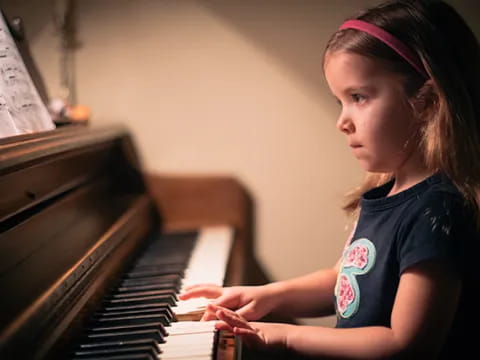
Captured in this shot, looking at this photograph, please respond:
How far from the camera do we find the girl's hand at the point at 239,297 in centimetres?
→ 110

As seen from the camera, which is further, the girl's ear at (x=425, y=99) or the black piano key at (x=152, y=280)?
the black piano key at (x=152, y=280)

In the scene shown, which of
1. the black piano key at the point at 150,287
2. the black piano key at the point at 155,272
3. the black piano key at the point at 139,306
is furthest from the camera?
the black piano key at the point at 155,272

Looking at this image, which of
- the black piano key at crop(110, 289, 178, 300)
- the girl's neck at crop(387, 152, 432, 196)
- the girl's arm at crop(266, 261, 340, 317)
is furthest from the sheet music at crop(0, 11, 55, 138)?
the girl's neck at crop(387, 152, 432, 196)

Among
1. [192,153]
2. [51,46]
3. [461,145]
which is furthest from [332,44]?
[51,46]

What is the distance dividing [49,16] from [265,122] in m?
0.81

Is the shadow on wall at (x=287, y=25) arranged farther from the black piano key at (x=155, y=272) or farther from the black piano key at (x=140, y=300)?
the black piano key at (x=140, y=300)

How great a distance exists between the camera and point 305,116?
192cm

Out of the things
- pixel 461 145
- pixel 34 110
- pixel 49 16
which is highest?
pixel 49 16

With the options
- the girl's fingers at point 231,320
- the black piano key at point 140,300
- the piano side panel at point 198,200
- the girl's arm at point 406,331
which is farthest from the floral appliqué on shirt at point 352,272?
the piano side panel at point 198,200

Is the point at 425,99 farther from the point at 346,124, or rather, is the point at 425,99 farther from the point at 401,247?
the point at 401,247

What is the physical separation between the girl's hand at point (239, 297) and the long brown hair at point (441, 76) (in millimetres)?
420

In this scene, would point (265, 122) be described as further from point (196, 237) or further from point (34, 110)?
point (34, 110)

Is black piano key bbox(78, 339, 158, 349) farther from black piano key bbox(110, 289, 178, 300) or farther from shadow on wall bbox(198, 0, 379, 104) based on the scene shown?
shadow on wall bbox(198, 0, 379, 104)

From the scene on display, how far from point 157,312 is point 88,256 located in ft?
0.60
